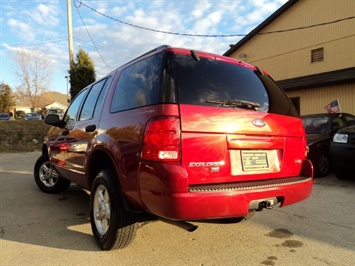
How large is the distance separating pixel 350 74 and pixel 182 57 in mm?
13968

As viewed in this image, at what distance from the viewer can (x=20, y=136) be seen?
1703 cm

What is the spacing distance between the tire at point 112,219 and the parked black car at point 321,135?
5.60m

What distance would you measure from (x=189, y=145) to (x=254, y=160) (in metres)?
0.73

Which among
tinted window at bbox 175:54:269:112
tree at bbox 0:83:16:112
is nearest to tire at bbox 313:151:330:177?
tinted window at bbox 175:54:269:112

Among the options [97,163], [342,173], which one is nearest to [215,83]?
[97,163]

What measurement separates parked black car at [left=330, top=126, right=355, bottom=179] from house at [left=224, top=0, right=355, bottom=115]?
8701 millimetres

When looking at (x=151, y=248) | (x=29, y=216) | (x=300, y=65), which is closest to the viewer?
(x=151, y=248)

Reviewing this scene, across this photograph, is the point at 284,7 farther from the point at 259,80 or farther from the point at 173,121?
the point at 173,121

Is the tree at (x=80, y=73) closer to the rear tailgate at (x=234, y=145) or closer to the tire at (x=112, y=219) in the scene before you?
the tire at (x=112, y=219)

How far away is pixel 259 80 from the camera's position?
3652mm

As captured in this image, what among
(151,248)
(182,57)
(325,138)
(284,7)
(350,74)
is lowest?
(151,248)

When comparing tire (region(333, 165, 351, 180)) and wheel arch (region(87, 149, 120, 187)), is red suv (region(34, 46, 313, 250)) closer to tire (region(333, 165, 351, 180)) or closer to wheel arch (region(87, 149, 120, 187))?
wheel arch (region(87, 149, 120, 187))

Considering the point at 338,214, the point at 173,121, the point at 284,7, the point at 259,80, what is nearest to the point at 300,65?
the point at 284,7

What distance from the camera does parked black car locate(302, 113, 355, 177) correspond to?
7.93 m
